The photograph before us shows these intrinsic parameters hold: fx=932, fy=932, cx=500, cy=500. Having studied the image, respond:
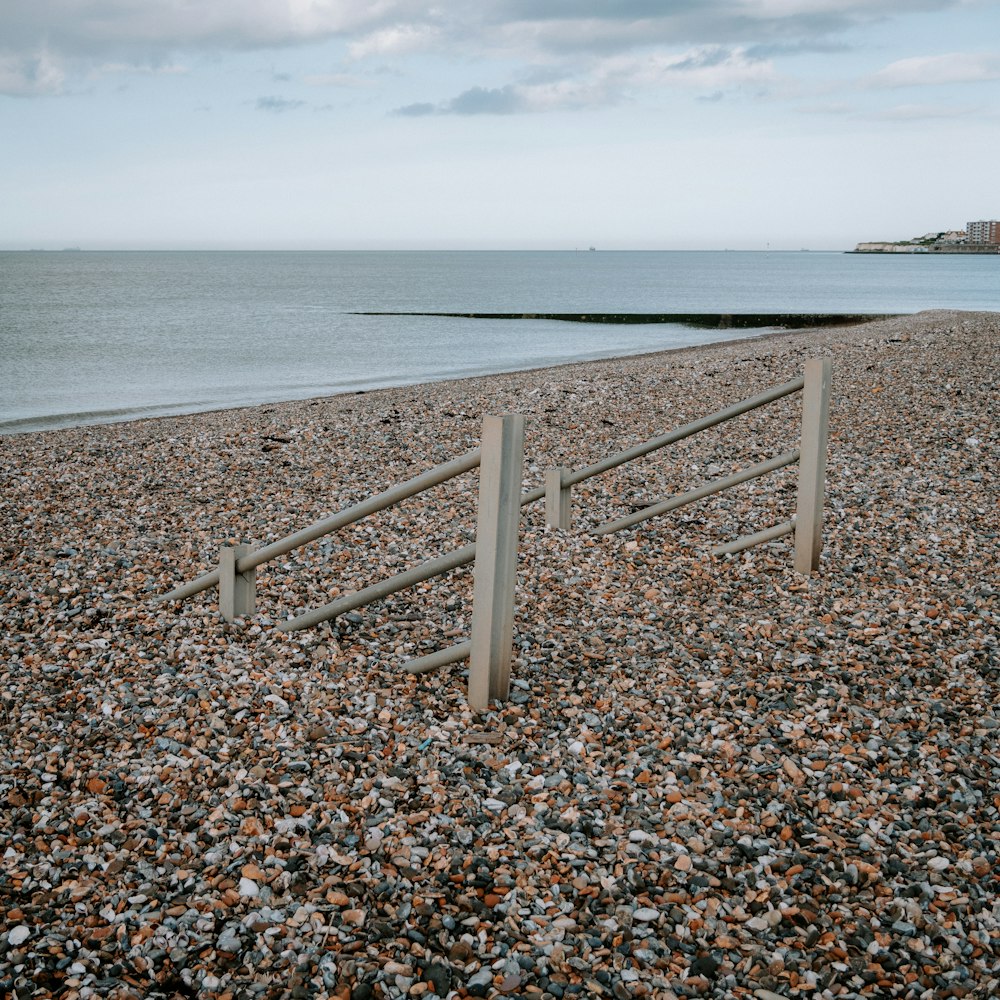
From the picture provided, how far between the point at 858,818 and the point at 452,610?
3.06 meters

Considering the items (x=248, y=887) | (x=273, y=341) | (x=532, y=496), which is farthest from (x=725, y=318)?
(x=248, y=887)

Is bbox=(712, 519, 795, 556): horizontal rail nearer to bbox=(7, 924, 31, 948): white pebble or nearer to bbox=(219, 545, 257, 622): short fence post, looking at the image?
bbox=(219, 545, 257, 622): short fence post

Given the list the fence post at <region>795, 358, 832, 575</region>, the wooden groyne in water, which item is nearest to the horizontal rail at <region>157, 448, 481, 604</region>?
the fence post at <region>795, 358, 832, 575</region>

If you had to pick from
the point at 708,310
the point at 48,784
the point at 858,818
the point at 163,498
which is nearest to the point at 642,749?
the point at 858,818

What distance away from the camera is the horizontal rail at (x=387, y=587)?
477 centimetres

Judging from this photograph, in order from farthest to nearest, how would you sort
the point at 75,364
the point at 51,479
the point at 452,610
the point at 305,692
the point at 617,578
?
the point at 75,364 < the point at 51,479 < the point at 617,578 < the point at 452,610 < the point at 305,692

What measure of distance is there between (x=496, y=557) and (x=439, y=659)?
0.85 meters

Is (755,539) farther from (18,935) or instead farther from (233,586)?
(18,935)

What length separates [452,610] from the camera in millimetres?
6312

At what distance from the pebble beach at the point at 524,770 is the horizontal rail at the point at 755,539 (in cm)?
16

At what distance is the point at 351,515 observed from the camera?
4.89m

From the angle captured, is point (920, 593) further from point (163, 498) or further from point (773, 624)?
point (163, 498)

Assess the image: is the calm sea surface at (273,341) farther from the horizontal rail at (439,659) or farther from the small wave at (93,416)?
the horizontal rail at (439,659)

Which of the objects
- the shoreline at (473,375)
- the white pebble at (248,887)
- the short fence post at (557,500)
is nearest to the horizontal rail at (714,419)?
the short fence post at (557,500)
